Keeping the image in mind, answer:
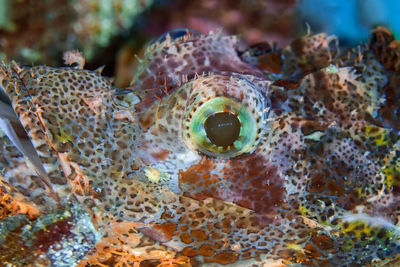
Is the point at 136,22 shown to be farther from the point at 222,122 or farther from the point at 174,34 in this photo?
the point at 222,122

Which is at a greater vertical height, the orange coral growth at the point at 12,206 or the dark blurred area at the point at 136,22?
the dark blurred area at the point at 136,22

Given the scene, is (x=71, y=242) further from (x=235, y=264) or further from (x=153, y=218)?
(x=235, y=264)

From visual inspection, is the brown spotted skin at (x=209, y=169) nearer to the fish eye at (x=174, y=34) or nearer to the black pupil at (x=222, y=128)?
the black pupil at (x=222, y=128)

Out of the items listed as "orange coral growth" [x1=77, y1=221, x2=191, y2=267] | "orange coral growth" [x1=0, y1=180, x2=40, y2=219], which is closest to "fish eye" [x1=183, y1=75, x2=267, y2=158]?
"orange coral growth" [x1=77, y1=221, x2=191, y2=267]

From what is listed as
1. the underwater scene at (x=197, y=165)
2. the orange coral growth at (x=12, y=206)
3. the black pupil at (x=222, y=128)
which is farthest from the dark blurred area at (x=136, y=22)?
the black pupil at (x=222, y=128)

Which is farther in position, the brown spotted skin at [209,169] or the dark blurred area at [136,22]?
the dark blurred area at [136,22]

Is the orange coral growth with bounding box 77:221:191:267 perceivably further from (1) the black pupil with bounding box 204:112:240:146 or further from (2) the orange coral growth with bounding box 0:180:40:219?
(1) the black pupil with bounding box 204:112:240:146
